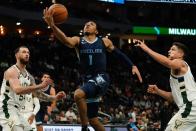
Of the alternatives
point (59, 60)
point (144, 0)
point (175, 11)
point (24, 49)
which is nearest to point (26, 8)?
point (59, 60)

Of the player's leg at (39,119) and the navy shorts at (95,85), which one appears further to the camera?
the player's leg at (39,119)

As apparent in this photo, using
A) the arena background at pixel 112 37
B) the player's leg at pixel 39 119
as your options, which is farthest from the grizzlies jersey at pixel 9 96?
the arena background at pixel 112 37

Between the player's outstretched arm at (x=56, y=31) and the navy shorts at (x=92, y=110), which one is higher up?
the player's outstretched arm at (x=56, y=31)

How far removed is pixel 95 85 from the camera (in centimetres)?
884

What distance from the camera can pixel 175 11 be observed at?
32.5 meters

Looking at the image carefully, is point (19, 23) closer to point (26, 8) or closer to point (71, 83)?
point (26, 8)

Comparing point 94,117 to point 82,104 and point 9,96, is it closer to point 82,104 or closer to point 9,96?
point 82,104

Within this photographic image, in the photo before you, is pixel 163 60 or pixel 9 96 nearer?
pixel 163 60

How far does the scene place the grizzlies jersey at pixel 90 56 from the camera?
29.3 feet

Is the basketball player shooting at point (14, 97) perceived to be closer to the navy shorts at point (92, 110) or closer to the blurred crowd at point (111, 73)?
the navy shorts at point (92, 110)

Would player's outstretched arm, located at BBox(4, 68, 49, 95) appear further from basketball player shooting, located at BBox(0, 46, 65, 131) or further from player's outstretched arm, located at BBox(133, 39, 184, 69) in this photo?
player's outstretched arm, located at BBox(133, 39, 184, 69)

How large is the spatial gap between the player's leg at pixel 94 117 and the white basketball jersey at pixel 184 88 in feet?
4.63

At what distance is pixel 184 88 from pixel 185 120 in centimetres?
50

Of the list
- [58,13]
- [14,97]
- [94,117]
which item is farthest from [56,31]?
[94,117]
